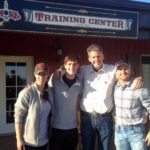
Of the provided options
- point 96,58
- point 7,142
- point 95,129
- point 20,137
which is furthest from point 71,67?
point 7,142

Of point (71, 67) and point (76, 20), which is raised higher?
point (76, 20)

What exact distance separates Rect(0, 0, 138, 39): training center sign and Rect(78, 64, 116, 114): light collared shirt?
106 inches

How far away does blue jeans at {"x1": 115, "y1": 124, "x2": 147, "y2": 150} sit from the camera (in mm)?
5199

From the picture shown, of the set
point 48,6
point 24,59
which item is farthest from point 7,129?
point 48,6

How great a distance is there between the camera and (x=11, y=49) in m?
10.4

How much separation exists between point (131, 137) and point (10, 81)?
Result: 19.5 feet

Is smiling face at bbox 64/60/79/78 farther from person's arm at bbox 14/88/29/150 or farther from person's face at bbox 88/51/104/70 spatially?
person's arm at bbox 14/88/29/150

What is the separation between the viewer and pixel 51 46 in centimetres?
1102

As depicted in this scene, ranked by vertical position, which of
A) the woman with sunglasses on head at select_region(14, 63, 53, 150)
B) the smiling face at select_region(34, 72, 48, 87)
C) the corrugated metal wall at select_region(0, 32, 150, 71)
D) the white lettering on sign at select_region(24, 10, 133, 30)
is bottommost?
Answer: the woman with sunglasses on head at select_region(14, 63, 53, 150)

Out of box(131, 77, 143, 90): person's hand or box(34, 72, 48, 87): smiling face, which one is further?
box(131, 77, 143, 90): person's hand

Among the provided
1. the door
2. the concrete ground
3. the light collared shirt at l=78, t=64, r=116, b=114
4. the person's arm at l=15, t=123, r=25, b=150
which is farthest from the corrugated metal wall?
the person's arm at l=15, t=123, r=25, b=150

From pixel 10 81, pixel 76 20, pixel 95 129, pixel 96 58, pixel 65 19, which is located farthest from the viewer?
pixel 10 81

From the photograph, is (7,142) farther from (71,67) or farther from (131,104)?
(131,104)

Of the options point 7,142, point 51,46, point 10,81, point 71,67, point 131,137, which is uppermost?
point 51,46
